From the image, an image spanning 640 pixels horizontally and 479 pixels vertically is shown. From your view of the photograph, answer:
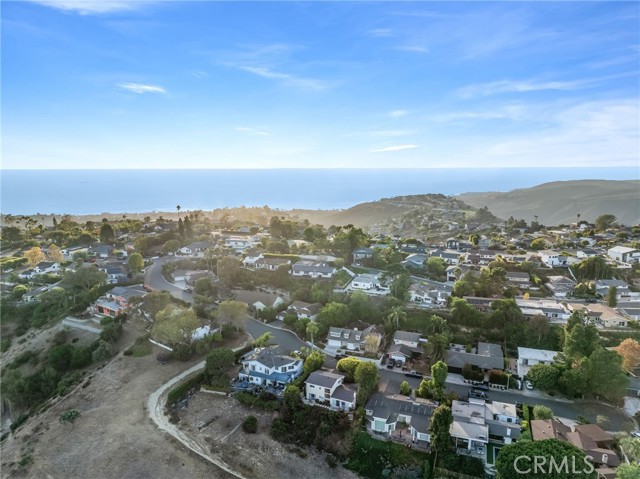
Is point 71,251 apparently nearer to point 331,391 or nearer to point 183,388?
point 183,388

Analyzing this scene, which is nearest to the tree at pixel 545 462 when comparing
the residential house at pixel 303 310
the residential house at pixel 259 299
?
the residential house at pixel 303 310

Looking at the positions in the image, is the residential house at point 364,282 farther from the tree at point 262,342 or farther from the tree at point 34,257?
the tree at point 34,257

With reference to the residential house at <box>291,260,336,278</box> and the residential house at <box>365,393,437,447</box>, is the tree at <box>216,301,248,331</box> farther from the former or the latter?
the residential house at <box>365,393,437,447</box>

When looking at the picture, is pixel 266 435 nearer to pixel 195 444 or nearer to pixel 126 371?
pixel 195 444

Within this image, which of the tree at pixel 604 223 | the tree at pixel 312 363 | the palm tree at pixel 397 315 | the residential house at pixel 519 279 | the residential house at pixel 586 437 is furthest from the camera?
the tree at pixel 604 223

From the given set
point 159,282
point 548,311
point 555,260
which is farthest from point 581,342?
point 159,282
